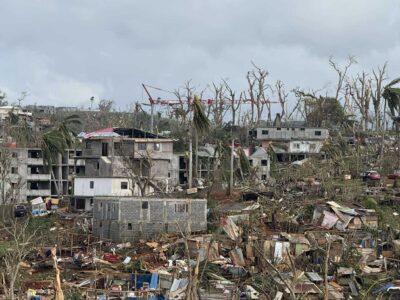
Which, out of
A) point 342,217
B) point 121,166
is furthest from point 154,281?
point 121,166

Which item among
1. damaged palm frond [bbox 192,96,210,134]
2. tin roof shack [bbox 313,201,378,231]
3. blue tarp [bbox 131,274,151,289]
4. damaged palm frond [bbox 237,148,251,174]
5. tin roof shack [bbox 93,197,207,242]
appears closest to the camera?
blue tarp [bbox 131,274,151,289]

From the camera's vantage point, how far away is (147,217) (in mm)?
35250

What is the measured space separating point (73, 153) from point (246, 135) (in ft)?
55.7

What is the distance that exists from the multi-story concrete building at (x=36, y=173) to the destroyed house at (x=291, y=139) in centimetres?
1576

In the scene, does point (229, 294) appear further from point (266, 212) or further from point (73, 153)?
point (73, 153)

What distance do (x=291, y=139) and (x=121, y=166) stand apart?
779 inches

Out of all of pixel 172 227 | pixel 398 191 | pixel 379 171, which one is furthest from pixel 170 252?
pixel 379 171

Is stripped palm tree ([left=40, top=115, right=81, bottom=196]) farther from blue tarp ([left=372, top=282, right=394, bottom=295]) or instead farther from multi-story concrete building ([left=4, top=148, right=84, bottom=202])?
blue tarp ([left=372, top=282, right=394, bottom=295])

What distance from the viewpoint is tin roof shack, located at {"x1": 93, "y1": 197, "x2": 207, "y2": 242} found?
34969 mm

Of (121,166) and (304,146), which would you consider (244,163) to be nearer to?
(121,166)

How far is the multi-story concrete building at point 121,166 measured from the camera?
44.6 metres

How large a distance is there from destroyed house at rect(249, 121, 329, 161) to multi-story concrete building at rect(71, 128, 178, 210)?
14.1 m

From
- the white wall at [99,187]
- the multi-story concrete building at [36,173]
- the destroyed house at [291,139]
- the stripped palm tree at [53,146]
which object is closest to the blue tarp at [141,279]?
the white wall at [99,187]

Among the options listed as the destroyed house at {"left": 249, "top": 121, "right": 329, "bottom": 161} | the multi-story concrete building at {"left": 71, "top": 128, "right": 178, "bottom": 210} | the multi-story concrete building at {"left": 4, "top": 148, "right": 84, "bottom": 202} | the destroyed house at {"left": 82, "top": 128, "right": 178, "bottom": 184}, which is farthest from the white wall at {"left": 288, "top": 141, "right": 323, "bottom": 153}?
the multi-story concrete building at {"left": 4, "top": 148, "right": 84, "bottom": 202}
